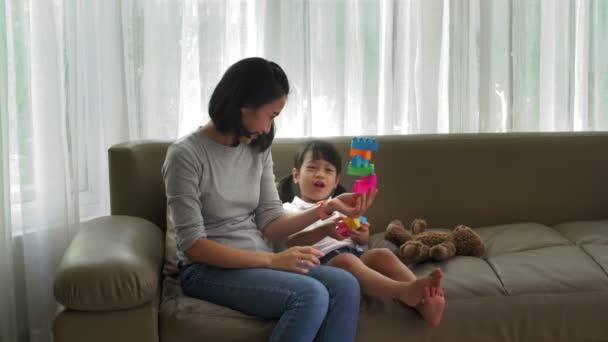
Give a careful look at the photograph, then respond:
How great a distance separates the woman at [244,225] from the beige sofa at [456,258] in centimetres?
8

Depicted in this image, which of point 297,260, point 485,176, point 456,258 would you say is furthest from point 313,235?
point 485,176

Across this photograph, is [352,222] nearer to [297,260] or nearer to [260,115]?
[297,260]

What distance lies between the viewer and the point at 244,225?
222 centimetres

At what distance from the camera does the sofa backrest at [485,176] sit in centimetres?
282

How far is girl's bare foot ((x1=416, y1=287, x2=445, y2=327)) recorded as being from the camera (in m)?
2.04

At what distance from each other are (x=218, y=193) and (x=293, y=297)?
0.39 meters

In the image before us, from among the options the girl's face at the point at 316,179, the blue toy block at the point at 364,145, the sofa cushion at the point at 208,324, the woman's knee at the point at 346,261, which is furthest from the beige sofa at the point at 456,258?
the blue toy block at the point at 364,145

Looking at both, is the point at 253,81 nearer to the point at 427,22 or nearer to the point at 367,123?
the point at 367,123

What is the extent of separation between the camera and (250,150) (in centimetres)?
222

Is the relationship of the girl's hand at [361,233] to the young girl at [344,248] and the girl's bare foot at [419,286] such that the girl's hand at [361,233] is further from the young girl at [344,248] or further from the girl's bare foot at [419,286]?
the girl's bare foot at [419,286]

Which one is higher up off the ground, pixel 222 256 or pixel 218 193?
pixel 218 193

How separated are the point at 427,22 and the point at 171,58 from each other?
1.12 m

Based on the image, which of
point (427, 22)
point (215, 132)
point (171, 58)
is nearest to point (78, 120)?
point (171, 58)

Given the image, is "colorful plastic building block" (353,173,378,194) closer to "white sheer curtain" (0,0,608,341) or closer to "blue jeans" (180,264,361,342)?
"blue jeans" (180,264,361,342)
